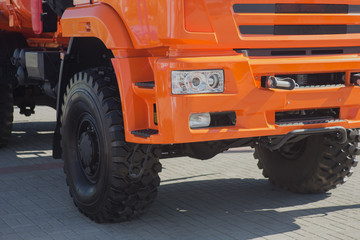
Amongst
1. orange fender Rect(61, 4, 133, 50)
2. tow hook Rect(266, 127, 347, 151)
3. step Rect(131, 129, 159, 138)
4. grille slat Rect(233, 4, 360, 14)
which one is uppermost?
grille slat Rect(233, 4, 360, 14)

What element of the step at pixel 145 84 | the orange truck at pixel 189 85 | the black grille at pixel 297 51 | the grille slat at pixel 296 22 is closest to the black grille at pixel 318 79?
the orange truck at pixel 189 85

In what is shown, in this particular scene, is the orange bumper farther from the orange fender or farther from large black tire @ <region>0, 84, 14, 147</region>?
large black tire @ <region>0, 84, 14, 147</region>

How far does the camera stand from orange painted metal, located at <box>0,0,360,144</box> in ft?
14.8

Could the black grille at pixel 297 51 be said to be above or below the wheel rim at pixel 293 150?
above

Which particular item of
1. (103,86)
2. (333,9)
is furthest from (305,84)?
(103,86)

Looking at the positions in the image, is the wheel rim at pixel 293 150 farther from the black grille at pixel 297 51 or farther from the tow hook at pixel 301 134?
the black grille at pixel 297 51

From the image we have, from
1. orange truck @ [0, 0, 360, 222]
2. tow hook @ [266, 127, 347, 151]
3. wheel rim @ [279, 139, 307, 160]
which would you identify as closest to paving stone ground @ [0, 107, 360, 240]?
orange truck @ [0, 0, 360, 222]

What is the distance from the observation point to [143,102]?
488 centimetres

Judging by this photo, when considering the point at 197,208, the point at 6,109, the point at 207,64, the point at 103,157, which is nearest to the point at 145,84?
the point at 207,64

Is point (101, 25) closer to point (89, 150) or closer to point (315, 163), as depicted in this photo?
point (89, 150)

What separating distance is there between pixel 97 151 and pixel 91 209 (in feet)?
1.59

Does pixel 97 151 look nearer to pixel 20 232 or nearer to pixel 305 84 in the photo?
pixel 20 232

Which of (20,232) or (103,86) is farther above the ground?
(103,86)

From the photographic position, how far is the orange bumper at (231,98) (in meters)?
4.49
